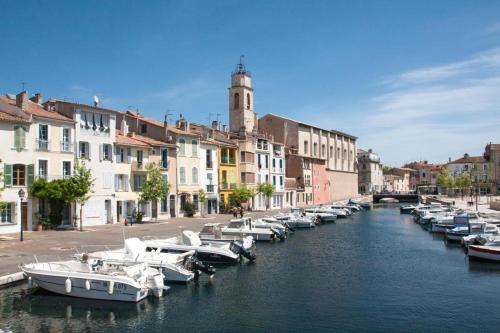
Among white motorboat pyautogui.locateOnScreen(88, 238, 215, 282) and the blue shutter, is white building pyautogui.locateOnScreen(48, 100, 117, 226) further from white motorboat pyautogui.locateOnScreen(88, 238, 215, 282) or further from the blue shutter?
white motorboat pyautogui.locateOnScreen(88, 238, 215, 282)

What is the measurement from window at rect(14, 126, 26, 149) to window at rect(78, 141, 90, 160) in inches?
243

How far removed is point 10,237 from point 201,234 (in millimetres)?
14377

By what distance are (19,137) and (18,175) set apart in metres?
3.20

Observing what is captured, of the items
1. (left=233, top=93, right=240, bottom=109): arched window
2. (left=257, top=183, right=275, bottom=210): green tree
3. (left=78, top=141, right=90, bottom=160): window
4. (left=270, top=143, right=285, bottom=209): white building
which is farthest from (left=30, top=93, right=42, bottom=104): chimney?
(left=233, top=93, right=240, bottom=109): arched window

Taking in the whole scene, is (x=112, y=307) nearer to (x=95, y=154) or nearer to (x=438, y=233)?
(x=95, y=154)

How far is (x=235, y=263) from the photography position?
3362 cm

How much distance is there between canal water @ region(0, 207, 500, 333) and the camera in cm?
2059

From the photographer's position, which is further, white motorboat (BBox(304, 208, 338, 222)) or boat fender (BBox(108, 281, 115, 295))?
white motorboat (BBox(304, 208, 338, 222))

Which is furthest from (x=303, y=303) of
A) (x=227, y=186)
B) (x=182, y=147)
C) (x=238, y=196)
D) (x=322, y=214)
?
(x=322, y=214)

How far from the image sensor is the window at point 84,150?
160 ft

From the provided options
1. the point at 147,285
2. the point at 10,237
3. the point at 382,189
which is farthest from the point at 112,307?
the point at 382,189

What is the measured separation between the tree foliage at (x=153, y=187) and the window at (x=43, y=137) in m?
11.5

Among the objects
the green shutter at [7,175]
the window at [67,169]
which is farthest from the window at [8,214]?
the window at [67,169]

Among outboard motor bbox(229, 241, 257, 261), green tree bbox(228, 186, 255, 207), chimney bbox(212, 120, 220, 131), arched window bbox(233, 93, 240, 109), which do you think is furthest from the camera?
arched window bbox(233, 93, 240, 109)
